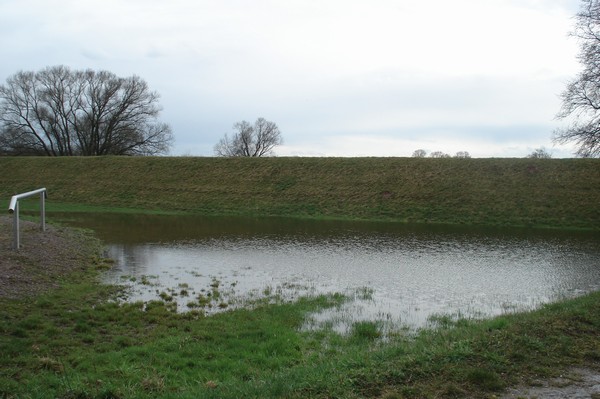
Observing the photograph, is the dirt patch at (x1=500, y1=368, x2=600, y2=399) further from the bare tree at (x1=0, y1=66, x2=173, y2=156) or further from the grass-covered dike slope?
the bare tree at (x1=0, y1=66, x2=173, y2=156)

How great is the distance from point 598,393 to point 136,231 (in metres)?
21.1

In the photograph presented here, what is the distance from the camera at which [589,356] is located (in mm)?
6195

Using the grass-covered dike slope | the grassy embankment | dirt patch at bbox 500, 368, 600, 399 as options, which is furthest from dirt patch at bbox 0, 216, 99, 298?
the grass-covered dike slope

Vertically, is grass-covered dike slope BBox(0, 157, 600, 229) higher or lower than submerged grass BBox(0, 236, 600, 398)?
higher

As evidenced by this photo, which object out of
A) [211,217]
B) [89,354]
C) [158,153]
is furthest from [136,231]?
[158,153]

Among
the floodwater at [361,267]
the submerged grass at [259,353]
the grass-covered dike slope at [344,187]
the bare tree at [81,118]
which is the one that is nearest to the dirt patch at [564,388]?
the submerged grass at [259,353]

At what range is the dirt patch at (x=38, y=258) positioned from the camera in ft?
34.6

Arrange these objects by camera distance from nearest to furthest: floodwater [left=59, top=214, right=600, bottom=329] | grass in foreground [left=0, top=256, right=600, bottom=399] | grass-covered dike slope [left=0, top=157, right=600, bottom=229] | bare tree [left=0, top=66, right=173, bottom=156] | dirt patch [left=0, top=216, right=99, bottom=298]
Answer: grass in foreground [left=0, top=256, right=600, bottom=399] < dirt patch [left=0, top=216, right=99, bottom=298] < floodwater [left=59, top=214, right=600, bottom=329] < grass-covered dike slope [left=0, top=157, right=600, bottom=229] < bare tree [left=0, top=66, right=173, bottom=156]

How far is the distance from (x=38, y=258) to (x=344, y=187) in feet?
82.8

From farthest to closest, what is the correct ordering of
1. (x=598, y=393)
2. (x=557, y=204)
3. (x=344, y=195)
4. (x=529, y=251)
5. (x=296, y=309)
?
1. (x=344, y=195)
2. (x=557, y=204)
3. (x=529, y=251)
4. (x=296, y=309)
5. (x=598, y=393)

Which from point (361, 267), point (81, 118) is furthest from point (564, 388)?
point (81, 118)

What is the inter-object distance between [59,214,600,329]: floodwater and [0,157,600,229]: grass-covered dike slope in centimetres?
530

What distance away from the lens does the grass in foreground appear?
17.3ft

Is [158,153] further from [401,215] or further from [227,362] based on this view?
[227,362]
